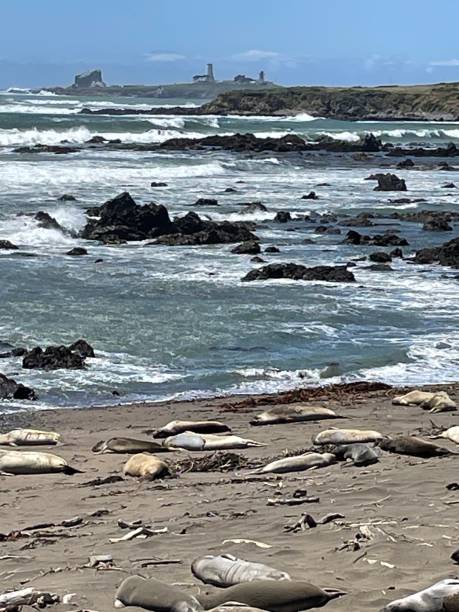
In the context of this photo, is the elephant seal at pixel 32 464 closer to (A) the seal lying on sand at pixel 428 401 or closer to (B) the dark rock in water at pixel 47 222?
(A) the seal lying on sand at pixel 428 401

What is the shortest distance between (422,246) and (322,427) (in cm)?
1593

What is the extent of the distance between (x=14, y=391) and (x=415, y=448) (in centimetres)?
514

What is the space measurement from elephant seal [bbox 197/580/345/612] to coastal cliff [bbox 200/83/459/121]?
344 ft

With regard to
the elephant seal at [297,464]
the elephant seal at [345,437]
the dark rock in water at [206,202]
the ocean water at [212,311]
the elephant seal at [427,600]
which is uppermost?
the elephant seal at [427,600]

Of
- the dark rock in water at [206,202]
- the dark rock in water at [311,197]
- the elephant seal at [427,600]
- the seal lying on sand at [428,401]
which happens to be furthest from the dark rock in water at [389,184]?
the elephant seal at [427,600]

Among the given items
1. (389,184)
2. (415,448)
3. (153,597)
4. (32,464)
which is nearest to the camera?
(153,597)

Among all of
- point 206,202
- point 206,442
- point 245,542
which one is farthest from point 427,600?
point 206,202

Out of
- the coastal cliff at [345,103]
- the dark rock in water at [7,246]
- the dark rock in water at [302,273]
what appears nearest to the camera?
the dark rock in water at [302,273]

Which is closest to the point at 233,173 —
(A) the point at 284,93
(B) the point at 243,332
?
(B) the point at 243,332

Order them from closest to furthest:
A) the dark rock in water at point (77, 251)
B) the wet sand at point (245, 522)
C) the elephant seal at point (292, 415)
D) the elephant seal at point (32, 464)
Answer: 1. the wet sand at point (245, 522)
2. the elephant seal at point (32, 464)
3. the elephant seal at point (292, 415)
4. the dark rock in water at point (77, 251)

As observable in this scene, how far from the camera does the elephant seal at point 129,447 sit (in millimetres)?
9109

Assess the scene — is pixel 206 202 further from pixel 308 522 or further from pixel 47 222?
pixel 308 522

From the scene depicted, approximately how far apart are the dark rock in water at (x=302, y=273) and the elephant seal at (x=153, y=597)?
15435mm

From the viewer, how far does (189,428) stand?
972cm
